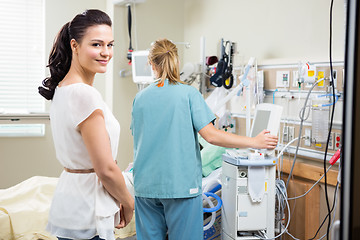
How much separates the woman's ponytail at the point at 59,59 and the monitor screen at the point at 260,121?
1.44 metres

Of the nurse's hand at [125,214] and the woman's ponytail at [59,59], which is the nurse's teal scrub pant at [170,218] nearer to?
the nurse's hand at [125,214]

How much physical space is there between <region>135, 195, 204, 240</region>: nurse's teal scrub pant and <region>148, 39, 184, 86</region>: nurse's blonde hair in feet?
2.09

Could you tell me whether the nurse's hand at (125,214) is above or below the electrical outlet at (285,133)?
below

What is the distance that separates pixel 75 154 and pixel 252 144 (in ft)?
4.21

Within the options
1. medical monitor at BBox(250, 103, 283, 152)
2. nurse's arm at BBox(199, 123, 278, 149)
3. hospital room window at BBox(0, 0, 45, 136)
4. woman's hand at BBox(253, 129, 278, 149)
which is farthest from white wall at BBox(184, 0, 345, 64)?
hospital room window at BBox(0, 0, 45, 136)

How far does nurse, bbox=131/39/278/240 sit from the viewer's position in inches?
84.6

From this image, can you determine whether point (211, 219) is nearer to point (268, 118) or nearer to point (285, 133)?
point (268, 118)

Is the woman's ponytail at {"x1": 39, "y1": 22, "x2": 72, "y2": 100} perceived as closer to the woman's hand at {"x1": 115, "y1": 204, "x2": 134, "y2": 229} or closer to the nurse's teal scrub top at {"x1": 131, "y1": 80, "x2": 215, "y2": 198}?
the woman's hand at {"x1": 115, "y1": 204, "x2": 134, "y2": 229}

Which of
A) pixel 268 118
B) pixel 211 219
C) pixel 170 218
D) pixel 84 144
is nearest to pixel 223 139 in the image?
pixel 268 118

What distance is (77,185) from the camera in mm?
1157

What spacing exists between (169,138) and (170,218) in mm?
426

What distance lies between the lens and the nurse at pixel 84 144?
44.3 inches

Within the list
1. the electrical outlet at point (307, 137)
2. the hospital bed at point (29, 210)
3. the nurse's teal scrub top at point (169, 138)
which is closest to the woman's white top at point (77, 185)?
the nurse's teal scrub top at point (169, 138)

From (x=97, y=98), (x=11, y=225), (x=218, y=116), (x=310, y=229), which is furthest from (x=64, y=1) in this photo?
(x=97, y=98)
